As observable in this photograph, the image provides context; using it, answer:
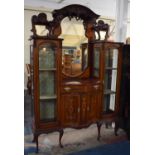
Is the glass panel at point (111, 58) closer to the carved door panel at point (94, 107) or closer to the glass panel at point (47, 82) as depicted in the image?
the carved door panel at point (94, 107)

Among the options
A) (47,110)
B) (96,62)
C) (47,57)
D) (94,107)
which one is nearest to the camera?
(47,57)

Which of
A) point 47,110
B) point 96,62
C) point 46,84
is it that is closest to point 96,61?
point 96,62

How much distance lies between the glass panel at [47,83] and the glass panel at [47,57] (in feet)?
0.34

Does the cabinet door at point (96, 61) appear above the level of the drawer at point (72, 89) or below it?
above

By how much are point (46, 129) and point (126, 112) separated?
4.52ft

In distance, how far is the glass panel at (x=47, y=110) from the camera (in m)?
2.80

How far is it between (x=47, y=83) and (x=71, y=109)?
0.53m

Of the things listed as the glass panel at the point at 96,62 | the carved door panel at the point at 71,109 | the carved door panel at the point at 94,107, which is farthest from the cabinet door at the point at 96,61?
the carved door panel at the point at 71,109

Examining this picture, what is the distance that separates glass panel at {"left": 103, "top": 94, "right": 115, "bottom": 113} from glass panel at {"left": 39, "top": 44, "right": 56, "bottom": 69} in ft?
3.83

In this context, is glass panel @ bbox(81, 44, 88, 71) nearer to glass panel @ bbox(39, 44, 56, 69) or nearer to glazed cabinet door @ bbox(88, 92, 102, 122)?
glazed cabinet door @ bbox(88, 92, 102, 122)

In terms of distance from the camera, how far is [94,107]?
2.96 m

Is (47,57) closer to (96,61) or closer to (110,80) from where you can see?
(96,61)

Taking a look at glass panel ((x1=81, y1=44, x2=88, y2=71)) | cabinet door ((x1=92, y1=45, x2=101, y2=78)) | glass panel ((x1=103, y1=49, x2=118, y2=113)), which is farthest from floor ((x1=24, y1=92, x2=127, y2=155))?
glass panel ((x1=81, y1=44, x2=88, y2=71))
